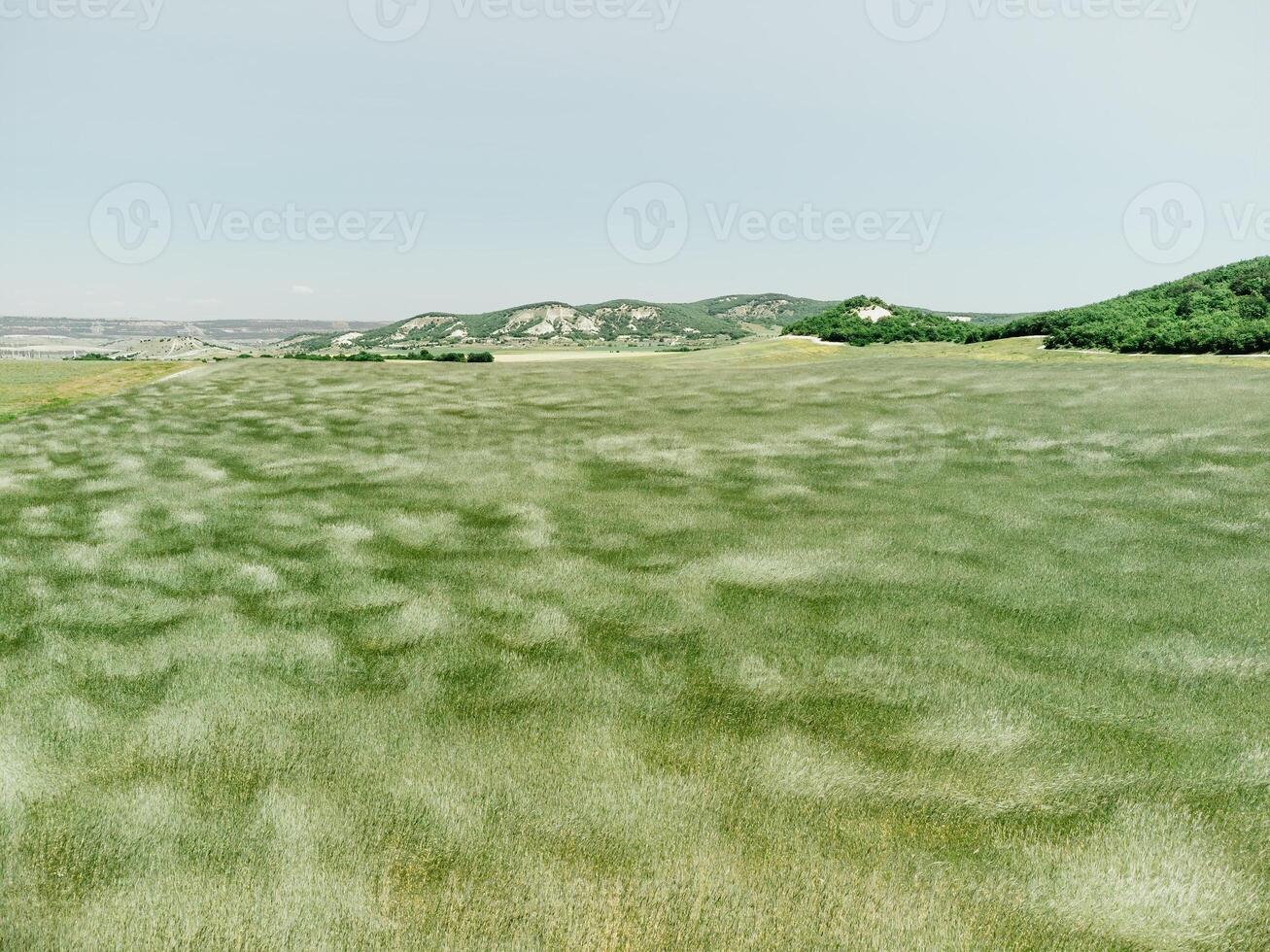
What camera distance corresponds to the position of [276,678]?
7473mm

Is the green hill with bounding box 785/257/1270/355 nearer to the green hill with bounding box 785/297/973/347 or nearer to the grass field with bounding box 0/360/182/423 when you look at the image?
the green hill with bounding box 785/297/973/347

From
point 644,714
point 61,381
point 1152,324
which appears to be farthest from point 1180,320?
point 61,381

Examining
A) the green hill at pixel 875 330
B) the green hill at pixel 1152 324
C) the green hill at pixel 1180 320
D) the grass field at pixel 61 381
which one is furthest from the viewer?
the green hill at pixel 875 330

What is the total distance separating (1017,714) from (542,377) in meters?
42.4

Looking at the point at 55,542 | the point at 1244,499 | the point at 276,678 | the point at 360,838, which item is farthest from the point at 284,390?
the point at 1244,499

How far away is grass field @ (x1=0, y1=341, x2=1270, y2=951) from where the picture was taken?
461 centimetres

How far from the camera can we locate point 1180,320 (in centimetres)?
6694

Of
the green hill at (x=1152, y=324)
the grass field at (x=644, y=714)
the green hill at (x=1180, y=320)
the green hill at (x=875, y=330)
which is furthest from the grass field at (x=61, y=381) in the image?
the green hill at (x=1180, y=320)

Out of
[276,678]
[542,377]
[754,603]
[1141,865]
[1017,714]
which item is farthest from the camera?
[542,377]

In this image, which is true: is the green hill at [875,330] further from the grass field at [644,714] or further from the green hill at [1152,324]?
the grass field at [644,714]

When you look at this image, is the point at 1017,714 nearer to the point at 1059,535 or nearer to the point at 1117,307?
the point at 1059,535

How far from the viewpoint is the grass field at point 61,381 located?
3438 cm

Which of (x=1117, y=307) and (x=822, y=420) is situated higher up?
(x=1117, y=307)

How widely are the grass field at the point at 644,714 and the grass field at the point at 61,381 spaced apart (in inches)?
1029
